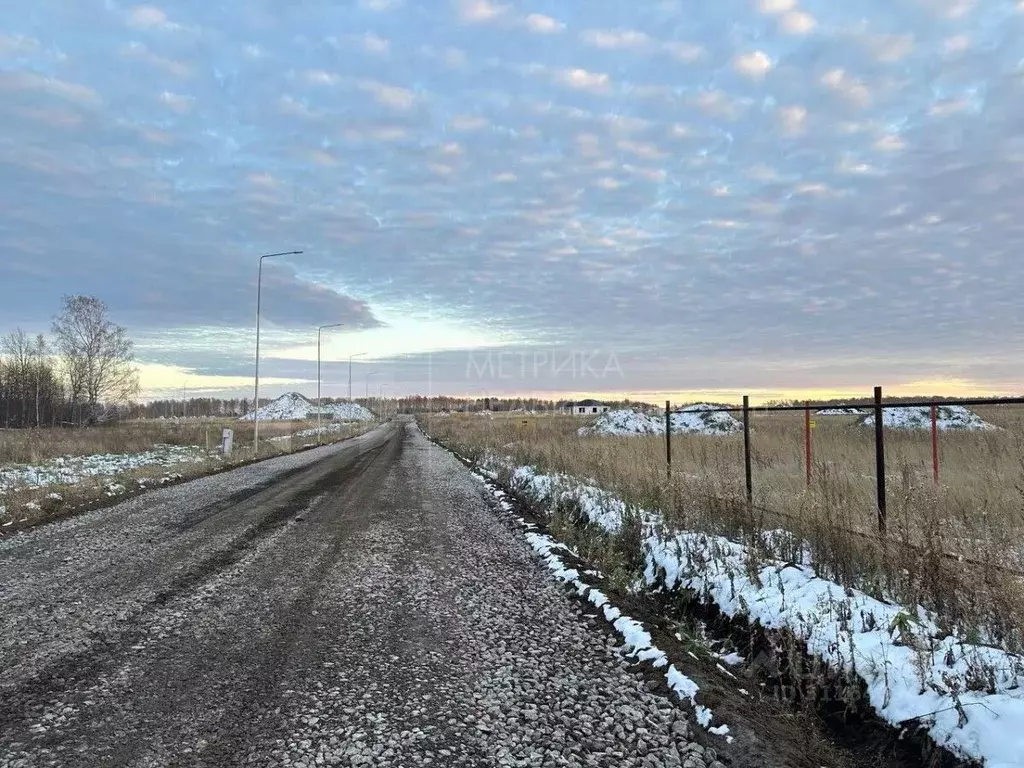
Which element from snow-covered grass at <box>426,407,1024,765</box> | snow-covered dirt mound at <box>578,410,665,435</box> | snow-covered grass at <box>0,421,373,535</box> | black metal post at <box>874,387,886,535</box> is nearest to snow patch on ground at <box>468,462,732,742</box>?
snow-covered grass at <box>426,407,1024,765</box>

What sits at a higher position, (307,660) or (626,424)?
(626,424)

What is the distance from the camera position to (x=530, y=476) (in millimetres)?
15516

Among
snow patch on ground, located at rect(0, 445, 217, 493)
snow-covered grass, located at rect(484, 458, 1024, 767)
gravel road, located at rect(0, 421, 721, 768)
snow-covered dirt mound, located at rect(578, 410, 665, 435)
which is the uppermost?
snow-covered dirt mound, located at rect(578, 410, 665, 435)

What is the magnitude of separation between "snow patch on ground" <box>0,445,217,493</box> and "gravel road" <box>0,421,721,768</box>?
8.61 meters

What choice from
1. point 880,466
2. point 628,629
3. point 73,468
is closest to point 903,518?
point 880,466

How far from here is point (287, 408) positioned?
158000 millimetres

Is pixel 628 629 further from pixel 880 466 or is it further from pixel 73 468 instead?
pixel 73 468

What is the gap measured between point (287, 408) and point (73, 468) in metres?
143

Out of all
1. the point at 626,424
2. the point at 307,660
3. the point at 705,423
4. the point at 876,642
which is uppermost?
the point at 705,423

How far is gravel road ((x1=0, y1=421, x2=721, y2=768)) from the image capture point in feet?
11.3

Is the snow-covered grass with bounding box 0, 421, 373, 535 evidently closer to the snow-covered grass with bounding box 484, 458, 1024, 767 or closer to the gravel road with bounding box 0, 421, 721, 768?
the gravel road with bounding box 0, 421, 721, 768

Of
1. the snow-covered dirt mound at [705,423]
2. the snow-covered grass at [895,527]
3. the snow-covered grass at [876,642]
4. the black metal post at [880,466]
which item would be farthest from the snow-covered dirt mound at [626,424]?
the black metal post at [880,466]

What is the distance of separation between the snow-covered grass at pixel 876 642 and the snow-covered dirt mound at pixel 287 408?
149 metres

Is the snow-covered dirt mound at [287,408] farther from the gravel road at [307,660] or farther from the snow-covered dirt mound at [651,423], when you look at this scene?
the gravel road at [307,660]
